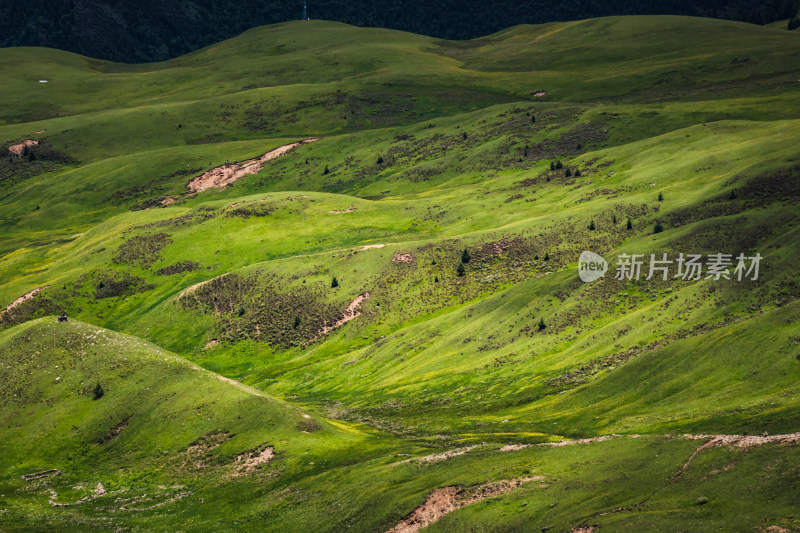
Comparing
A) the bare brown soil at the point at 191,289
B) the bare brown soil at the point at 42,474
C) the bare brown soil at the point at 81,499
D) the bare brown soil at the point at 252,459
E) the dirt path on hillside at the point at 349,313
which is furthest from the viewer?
the bare brown soil at the point at 191,289

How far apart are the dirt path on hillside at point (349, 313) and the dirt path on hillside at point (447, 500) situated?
65.3 meters

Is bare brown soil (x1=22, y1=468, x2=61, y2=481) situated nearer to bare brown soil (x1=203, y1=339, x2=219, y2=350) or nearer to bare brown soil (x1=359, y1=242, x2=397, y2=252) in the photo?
bare brown soil (x1=203, y1=339, x2=219, y2=350)

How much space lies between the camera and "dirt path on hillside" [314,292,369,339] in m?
106

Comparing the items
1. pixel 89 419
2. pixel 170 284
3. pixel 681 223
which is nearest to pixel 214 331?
pixel 170 284

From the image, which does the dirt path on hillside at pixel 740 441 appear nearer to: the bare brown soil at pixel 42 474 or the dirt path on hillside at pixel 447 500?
the dirt path on hillside at pixel 447 500

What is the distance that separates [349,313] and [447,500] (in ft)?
222

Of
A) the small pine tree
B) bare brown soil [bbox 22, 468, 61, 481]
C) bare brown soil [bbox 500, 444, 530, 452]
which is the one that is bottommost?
bare brown soil [bbox 22, 468, 61, 481]

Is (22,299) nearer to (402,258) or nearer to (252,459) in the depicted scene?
(402,258)

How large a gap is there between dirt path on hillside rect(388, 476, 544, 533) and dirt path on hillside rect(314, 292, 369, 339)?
65304mm

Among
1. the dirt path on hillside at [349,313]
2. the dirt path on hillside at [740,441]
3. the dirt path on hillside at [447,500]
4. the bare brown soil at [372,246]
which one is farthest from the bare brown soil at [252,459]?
the bare brown soil at [372,246]

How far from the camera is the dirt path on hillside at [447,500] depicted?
40281 mm

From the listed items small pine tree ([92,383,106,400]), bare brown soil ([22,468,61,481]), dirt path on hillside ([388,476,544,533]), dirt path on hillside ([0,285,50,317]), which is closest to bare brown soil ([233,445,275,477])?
bare brown soil ([22,468,61,481])

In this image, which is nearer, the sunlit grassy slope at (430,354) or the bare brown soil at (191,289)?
the sunlit grassy slope at (430,354)

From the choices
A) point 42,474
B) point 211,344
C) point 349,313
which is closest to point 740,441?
point 42,474
